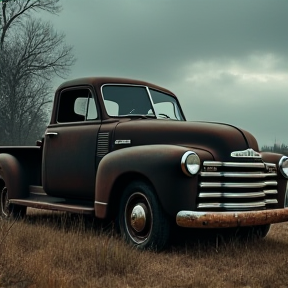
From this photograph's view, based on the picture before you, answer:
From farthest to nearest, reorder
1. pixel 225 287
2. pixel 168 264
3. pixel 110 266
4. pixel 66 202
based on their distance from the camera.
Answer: pixel 66 202
pixel 168 264
pixel 110 266
pixel 225 287

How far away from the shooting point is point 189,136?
5.23 metres

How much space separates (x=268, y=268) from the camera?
4363mm

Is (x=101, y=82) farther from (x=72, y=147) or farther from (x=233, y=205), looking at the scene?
(x=233, y=205)

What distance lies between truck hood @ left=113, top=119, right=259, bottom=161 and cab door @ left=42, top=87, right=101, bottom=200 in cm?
53

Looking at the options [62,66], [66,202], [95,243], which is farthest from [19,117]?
[95,243]

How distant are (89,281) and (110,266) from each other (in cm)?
31

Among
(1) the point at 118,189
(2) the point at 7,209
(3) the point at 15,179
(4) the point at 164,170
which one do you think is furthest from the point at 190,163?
(2) the point at 7,209

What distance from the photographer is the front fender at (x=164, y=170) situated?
4.71 meters

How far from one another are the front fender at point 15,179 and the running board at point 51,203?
0.35 feet

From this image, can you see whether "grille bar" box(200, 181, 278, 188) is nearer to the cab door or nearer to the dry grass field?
the dry grass field

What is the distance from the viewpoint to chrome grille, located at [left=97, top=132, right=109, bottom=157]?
5.82 meters

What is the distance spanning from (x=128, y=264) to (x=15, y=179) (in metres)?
3.55

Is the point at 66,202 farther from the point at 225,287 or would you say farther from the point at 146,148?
the point at 225,287

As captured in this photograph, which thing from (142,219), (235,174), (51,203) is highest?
(235,174)
